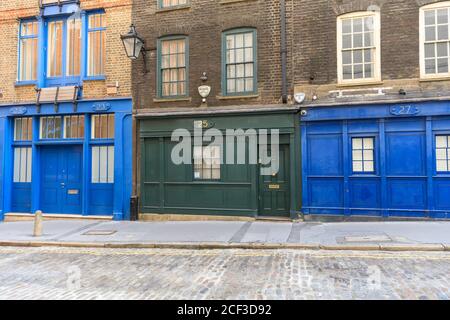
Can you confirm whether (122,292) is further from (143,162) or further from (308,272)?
(143,162)

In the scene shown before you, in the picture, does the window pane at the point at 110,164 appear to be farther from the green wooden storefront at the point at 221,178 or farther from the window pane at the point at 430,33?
the window pane at the point at 430,33

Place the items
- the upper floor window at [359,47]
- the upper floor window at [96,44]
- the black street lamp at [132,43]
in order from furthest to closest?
the upper floor window at [96,44] < the black street lamp at [132,43] < the upper floor window at [359,47]

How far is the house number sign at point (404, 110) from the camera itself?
10177 millimetres

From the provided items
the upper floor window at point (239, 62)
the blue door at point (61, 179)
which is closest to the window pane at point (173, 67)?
the upper floor window at point (239, 62)

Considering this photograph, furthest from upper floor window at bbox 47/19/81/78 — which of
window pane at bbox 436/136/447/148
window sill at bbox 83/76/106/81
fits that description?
window pane at bbox 436/136/447/148

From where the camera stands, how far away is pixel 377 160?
10.6m

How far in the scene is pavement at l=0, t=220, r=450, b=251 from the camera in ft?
26.5

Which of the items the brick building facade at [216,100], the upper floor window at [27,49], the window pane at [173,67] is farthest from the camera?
the upper floor window at [27,49]

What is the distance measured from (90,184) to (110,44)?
16.8 ft

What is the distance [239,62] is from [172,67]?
2373 millimetres

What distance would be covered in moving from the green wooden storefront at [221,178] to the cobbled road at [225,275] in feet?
11.8

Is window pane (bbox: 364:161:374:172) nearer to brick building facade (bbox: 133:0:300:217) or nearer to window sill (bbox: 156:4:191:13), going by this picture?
brick building facade (bbox: 133:0:300:217)

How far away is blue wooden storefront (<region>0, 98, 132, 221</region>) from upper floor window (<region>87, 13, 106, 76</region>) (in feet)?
4.28
